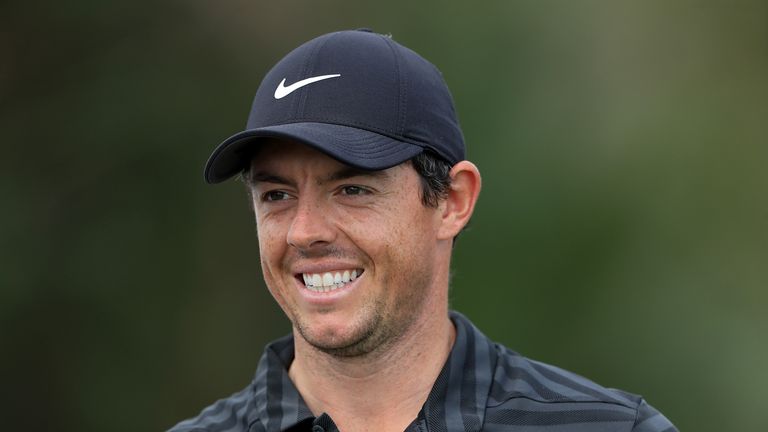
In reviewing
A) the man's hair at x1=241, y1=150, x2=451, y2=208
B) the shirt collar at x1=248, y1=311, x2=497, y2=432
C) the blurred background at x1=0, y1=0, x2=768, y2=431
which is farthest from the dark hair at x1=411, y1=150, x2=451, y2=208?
the blurred background at x1=0, y1=0, x2=768, y2=431

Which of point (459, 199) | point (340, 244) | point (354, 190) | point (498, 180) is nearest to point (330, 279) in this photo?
point (340, 244)

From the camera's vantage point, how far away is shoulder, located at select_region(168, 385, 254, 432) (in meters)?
2.82

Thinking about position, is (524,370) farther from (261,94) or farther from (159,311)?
(159,311)

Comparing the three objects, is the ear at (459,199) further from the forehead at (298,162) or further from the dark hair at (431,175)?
the forehead at (298,162)

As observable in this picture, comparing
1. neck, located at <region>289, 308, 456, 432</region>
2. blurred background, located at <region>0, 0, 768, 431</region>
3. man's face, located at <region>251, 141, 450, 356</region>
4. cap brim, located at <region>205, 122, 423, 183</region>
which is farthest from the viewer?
blurred background, located at <region>0, 0, 768, 431</region>

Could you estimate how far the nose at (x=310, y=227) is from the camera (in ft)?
8.45

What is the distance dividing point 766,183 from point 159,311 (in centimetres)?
327

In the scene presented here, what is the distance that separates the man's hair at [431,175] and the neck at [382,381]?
0.27 meters

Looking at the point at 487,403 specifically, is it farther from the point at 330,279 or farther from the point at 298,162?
the point at 298,162

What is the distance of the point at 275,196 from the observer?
269 cm

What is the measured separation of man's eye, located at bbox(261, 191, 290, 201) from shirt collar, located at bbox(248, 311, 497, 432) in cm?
43

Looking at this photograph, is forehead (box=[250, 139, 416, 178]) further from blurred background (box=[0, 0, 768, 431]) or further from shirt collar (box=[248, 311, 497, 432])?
blurred background (box=[0, 0, 768, 431])

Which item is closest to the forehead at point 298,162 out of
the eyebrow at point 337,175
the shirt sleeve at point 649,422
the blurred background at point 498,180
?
the eyebrow at point 337,175

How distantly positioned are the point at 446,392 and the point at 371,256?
359 mm
